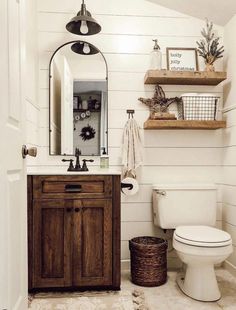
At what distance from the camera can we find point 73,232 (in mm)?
2105

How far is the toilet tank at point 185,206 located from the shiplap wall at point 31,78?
1107mm

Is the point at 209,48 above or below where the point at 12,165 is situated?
above

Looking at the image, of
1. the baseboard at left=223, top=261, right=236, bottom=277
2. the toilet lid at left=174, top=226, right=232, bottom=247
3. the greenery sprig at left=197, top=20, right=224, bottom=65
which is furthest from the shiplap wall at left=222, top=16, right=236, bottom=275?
the toilet lid at left=174, top=226, right=232, bottom=247

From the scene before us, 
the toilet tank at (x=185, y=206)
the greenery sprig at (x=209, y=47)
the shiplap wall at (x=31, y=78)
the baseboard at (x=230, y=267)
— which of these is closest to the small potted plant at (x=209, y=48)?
the greenery sprig at (x=209, y=47)

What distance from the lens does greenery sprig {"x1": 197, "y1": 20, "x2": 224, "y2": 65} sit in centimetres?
254

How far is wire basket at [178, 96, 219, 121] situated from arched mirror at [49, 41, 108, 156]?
0.71m

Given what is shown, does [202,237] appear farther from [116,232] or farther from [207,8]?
[207,8]

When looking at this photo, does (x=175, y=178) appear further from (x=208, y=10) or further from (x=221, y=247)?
(x=208, y=10)

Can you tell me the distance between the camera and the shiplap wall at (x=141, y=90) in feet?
8.69

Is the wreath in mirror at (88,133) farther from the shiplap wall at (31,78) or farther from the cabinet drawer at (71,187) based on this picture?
the cabinet drawer at (71,187)

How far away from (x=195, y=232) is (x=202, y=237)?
0.37ft

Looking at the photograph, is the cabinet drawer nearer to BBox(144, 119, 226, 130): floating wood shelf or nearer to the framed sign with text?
BBox(144, 119, 226, 130): floating wood shelf

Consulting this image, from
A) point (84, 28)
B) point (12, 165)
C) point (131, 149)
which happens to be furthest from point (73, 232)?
point (84, 28)

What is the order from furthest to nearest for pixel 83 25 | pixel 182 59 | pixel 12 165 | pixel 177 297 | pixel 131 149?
pixel 182 59 < pixel 131 149 < pixel 83 25 < pixel 177 297 < pixel 12 165
